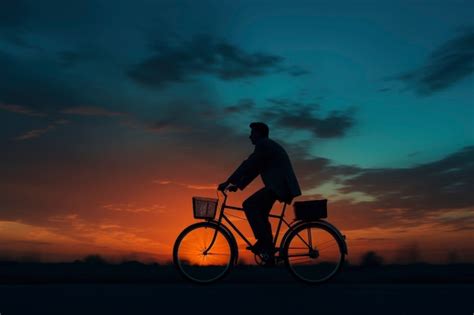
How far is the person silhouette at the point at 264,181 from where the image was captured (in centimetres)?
945

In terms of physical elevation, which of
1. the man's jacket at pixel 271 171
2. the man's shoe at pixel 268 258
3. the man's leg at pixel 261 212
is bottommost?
the man's shoe at pixel 268 258

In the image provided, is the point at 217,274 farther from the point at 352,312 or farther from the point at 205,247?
the point at 352,312

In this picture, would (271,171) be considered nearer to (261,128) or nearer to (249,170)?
(249,170)

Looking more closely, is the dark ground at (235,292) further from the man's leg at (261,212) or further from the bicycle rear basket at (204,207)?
the bicycle rear basket at (204,207)

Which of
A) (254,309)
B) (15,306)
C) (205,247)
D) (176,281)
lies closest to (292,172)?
(205,247)

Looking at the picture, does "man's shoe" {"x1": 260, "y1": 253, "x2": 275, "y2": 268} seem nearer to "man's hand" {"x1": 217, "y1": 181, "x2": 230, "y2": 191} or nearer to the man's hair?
"man's hand" {"x1": 217, "y1": 181, "x2": 230, "y2": 191}

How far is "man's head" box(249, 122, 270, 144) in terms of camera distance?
31.6 ft

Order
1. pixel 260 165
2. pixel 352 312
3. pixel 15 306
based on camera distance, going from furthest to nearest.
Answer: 1. pixel 260 165
2. pixel 15 306
3. pixel 352 312

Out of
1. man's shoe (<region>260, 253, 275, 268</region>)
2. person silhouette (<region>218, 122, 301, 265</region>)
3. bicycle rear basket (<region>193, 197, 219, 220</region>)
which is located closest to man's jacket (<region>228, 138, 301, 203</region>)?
person silhouette (<region>218, 122, 301, 265</region>)

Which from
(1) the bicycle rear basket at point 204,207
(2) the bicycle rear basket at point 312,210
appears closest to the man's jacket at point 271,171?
(2) the bicycle rear basket at point 312,210

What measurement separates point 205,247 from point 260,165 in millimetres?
1560

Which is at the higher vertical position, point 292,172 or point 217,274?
point 292,172

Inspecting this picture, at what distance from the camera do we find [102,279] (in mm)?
9984

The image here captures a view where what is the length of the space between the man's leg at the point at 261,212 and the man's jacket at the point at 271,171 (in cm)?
14
